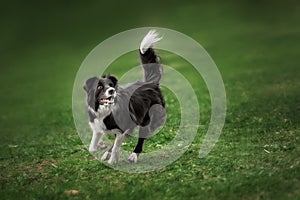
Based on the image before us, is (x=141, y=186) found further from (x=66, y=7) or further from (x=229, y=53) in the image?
(x=66, y=7)

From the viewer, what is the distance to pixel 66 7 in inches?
1210

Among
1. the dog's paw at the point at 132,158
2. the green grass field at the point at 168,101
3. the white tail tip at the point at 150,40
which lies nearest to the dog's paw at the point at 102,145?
the green grass field at the point at 168,101

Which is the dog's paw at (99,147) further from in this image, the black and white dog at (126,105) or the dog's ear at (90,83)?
the dog's ear at (90,83)

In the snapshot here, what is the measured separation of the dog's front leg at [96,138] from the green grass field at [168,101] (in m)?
0.24

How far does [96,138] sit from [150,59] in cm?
154

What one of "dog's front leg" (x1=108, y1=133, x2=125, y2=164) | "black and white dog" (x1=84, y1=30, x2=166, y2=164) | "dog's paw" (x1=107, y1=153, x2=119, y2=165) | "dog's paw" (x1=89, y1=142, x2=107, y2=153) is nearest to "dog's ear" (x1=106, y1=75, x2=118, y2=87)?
"black and white dog" (x1=84, y1=30, x2=166, y2=164)

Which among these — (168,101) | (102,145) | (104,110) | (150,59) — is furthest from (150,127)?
(168,101)

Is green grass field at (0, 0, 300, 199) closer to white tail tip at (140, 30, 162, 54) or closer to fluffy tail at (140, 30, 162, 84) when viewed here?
fluffy tail at (140, 30, 162, 84)

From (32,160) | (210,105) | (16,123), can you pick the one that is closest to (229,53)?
(210,105)

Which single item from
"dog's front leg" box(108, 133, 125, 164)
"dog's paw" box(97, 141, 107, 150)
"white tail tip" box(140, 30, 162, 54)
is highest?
"white tail tip" box(140, 30, 162, 54)

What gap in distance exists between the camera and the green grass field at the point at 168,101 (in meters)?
7.59

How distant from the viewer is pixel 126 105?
25.9 feet

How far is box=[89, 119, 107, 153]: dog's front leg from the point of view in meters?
7.90

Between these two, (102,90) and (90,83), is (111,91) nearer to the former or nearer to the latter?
(102,90)
